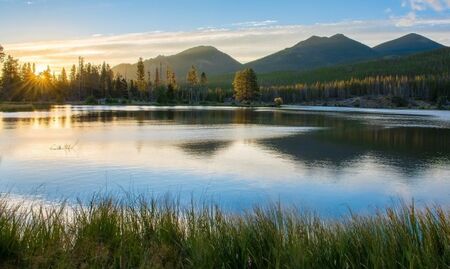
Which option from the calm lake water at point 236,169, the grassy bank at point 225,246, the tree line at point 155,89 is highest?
the tree line at point 155,89

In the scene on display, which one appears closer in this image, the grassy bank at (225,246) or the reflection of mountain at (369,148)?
the grassy bank at (225,246)

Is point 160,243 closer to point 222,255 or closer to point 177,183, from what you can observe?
point 222,255

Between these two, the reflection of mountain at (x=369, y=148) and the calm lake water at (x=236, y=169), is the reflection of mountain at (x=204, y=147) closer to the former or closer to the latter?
the calm lake water at (x=236, y=169)

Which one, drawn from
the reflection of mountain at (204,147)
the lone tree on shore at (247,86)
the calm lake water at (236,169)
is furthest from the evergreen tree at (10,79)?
the reflection of mountain at (204,147)

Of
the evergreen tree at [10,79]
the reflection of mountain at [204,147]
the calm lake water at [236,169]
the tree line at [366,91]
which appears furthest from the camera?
the tree line at [366,91]

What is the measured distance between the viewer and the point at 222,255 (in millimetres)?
7559

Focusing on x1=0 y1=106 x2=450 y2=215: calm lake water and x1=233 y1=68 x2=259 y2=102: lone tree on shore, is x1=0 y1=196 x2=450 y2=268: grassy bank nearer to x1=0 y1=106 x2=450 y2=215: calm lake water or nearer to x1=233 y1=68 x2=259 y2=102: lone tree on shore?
x1=0 y1=106 x2=450 y2=215: calm lake water

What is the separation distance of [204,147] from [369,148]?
10.3m

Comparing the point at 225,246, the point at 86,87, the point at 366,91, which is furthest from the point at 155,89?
the point at 225,246

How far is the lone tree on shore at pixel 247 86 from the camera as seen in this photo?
13475 centimetres

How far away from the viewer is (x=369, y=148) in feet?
97.9

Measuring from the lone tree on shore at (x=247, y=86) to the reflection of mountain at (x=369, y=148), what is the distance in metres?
95.9

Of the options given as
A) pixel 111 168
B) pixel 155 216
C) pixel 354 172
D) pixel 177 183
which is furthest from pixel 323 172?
pixel 155 216

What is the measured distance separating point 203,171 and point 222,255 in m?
13.1
